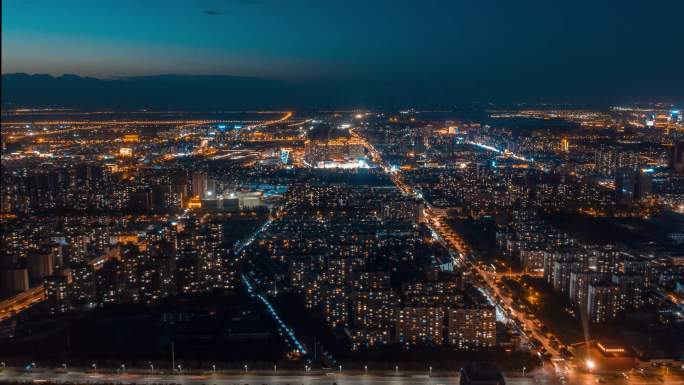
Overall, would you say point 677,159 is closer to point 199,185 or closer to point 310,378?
point 199,185

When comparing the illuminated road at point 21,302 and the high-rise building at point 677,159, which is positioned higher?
the high-rise building at point 677,159

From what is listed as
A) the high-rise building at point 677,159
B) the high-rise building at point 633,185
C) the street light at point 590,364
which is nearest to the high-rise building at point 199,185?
the high-rise building at point 633,185

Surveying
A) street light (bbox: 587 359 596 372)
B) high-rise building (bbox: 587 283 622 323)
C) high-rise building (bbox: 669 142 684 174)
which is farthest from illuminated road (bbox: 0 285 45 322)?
high-rise building (bbox: 669 142 684 174)

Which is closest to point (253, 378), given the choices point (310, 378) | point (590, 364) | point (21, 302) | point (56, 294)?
point (310, 378)

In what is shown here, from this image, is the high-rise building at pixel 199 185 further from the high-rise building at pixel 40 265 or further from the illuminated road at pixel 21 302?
the illuminated road at pixel 21 302

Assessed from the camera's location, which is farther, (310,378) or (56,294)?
(56,294)

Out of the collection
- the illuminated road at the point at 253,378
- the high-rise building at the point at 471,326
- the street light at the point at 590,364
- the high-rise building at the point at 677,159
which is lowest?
the illuminated road at the point at 253,378

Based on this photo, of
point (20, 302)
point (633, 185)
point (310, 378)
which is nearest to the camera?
point (310, 378)

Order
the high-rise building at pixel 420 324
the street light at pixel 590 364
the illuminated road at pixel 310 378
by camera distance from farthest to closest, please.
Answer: the high-rise building at pixel 420 324 < the street light at pixel 590 364 < the illuminated road at pixel 310 378

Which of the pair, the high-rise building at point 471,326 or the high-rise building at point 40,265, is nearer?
the high-rise building at point 471,326

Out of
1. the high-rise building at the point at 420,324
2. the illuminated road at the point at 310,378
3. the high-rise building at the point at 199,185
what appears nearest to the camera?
the illuminated road at the point at 310,378

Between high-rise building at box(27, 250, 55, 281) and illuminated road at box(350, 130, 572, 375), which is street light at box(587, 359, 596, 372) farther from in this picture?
high-rise building at box(27, 250, 55, 281)

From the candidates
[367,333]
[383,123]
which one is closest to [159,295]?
[367,333]

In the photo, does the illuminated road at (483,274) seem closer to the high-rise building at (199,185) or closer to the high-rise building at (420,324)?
the high-rise building at (420,324)
